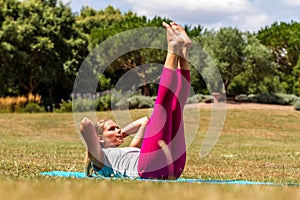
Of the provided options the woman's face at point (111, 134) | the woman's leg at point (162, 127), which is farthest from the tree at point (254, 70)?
the woman's leg at point (162, 127)

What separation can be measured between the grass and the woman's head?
30.4 inches

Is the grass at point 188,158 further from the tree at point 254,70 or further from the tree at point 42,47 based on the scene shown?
the tree at point 42,47

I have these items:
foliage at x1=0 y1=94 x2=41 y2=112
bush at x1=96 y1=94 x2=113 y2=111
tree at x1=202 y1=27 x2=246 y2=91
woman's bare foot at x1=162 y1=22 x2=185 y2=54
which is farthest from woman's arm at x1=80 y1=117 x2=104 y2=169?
tree at x1=202 y1=27 x2=246 y2=91

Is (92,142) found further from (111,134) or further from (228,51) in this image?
(228,51)

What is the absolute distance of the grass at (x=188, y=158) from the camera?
3379 millimetres

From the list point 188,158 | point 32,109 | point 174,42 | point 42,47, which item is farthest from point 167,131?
point 42,47

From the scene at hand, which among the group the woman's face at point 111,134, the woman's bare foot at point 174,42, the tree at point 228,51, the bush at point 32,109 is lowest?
the bush at point 32,109

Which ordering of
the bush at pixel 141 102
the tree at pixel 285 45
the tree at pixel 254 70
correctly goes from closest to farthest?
the bush at pixel 141 102
the tree at pixel 254 70
the tree at pixel 285 45

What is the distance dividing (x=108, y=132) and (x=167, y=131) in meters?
0.74

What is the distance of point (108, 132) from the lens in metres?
6.05

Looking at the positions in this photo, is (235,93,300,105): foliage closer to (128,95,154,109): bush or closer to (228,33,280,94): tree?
(228,33,280,94): tree

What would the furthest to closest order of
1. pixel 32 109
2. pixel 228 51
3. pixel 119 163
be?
pixel 228 51 → pixel 32 109 → pixel 119 163

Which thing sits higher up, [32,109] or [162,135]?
[162,135]

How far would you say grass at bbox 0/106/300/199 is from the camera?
11.1 ft
